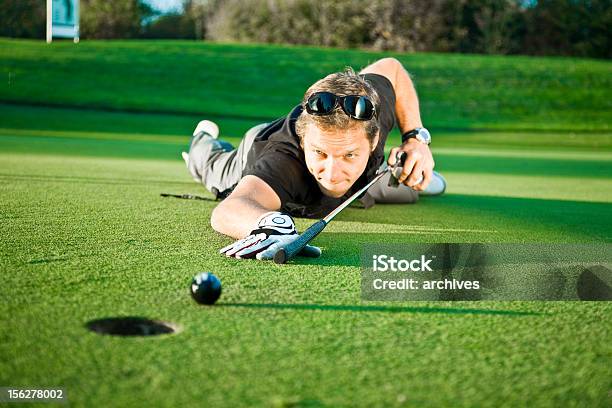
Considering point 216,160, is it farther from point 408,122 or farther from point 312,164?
point 312,164

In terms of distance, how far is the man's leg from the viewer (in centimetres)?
533

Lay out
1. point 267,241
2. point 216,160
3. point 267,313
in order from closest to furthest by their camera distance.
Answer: point 267,313, point 267,241, point 216,160

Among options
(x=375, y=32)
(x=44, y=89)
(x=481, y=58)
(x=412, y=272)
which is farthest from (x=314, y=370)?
(x=375, y=32)

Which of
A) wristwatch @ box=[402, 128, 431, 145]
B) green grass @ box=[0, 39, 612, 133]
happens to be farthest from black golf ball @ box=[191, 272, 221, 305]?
green grass @ box=[0, 39, 612, 133]

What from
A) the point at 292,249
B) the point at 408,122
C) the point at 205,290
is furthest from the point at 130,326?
the point at 408,122

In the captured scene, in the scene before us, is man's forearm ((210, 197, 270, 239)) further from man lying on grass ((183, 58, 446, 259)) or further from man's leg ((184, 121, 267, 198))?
man's leg ((184, 121, 267, 198))

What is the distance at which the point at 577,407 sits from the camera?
1.71 metres

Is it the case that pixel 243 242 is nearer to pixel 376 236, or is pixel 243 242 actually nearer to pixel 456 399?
Answer: pixel 376 236

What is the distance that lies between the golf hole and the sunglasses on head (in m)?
1.80

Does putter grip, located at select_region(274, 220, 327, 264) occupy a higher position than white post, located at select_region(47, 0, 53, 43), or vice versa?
white post, located at select_region(47, 0, 53, 43)

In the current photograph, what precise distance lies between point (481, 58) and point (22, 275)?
88.0 feet

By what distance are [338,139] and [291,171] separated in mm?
378

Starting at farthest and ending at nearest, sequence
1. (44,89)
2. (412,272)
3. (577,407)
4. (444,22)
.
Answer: (444,22) → (44,89) → (412,272) → (577,407)

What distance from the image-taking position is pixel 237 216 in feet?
12.0
